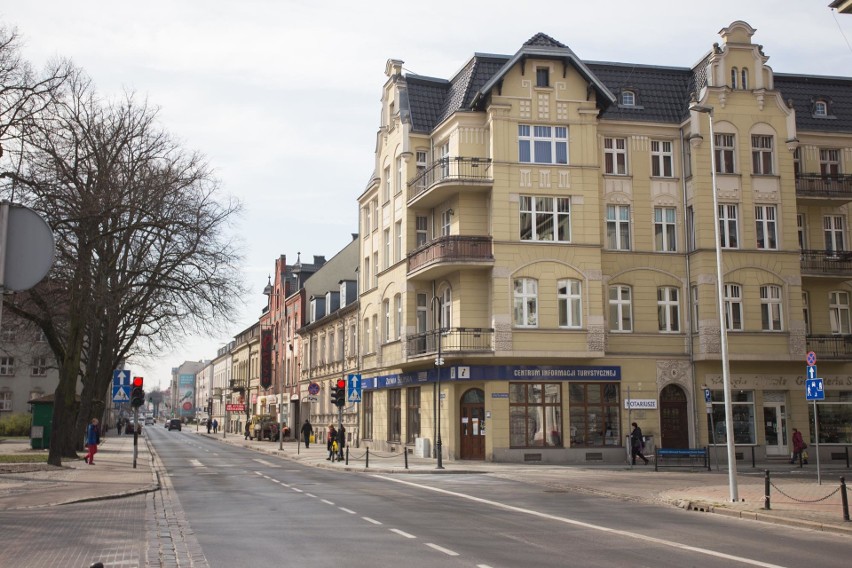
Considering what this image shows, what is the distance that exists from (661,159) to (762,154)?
4.40 metres

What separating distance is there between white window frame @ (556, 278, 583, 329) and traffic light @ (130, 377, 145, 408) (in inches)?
660

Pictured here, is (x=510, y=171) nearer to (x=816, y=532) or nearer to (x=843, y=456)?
(x=843, y=456)

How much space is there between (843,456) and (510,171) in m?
19.2

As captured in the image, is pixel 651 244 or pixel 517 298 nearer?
pixel 517 298

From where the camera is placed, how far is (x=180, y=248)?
114 ft

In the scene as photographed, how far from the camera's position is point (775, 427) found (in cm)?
3772

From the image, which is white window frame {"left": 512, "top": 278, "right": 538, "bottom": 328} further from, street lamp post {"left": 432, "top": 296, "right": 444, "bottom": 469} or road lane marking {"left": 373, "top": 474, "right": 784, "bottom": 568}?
road lane marking {"left": 373, "top": 474, "right": 784, "bottom": 568}

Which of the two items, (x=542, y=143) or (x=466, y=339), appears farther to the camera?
(x=542, y=143)

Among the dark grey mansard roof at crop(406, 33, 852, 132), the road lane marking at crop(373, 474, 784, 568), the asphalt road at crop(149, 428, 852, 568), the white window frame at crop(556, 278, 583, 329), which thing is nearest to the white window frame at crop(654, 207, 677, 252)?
the dark grey mansard roof at crop(406, 33, 852, 132)

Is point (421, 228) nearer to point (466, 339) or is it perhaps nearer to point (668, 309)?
point (466, 339)

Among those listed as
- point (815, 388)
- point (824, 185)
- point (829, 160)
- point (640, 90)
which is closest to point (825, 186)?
point (824, 185)

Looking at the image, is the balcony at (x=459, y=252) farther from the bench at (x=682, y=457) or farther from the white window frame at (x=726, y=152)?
the white window frame at (x=726, y=152)

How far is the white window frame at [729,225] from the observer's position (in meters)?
37.7

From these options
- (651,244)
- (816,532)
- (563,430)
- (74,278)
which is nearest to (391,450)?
(563,430)
